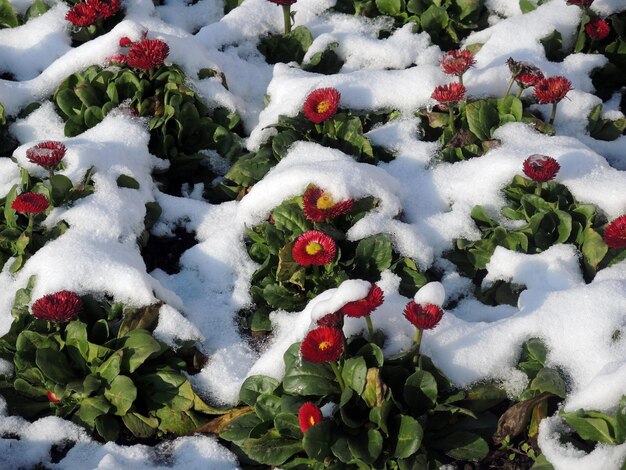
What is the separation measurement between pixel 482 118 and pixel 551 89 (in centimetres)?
40

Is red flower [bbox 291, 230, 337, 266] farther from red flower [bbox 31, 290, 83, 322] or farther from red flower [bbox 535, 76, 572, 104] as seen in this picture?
red flower [bbox 535, 76, 572, 104]

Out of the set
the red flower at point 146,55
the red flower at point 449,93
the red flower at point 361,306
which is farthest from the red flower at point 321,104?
the red flower at point 361,306

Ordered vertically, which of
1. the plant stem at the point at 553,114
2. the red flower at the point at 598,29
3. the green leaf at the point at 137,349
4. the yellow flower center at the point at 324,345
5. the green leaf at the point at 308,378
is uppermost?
the yellow flower center at the point at 324,345

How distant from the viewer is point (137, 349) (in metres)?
3.53

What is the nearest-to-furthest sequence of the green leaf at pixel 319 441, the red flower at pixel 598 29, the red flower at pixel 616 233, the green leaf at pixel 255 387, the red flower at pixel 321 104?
the green leaf at pixel 319 441 < the green leaf at pixel 255 387 < the red flower at pixel 616 233 < the red flower at pixel 321 104 < the red flower at pixel 598 29

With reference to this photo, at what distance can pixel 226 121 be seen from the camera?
5012 mm

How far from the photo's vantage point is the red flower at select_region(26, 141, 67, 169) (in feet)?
13.2

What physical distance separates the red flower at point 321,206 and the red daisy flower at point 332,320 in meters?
0.90

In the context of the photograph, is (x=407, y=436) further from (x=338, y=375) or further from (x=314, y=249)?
(x=314, y=249)

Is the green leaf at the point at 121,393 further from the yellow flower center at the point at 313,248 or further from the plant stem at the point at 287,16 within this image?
the plant stem at the point at 287,16

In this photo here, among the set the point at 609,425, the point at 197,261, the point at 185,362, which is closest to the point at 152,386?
the point at 185,362

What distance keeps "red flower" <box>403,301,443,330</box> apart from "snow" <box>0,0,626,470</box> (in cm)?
6

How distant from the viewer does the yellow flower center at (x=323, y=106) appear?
449 centimetres

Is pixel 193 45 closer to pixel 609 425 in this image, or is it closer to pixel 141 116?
pixel 141 116
